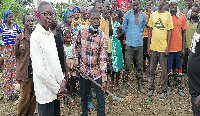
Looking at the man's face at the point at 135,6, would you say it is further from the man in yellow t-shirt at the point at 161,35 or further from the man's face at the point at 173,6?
the man's face at the point at 173,6

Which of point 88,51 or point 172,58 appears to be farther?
point 172,58

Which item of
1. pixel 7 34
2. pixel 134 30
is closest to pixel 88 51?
pixel 134 30

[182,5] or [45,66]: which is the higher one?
[182,5]

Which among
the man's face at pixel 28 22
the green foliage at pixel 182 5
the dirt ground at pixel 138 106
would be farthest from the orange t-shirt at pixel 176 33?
the green foliage at pixel 182 5

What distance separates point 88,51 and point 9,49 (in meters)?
2.49

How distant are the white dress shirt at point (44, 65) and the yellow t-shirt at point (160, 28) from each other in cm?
297

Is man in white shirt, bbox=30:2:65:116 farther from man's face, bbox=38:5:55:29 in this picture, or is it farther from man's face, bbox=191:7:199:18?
man's face, bbox=191:7:199:18

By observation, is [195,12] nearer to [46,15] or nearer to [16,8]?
[46,15]

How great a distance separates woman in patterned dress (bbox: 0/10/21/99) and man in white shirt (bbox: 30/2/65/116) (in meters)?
2.72

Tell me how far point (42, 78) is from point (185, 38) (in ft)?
13.3

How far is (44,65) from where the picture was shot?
2.46m

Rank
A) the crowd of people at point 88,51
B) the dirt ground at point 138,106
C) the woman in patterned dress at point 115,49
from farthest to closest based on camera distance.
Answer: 1. the woman in patterned dress at point 115,49
2. the dirt ground at point 138,106
3. the crowd of people at point 88,51

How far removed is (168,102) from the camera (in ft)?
16.2

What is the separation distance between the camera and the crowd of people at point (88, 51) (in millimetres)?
2516
